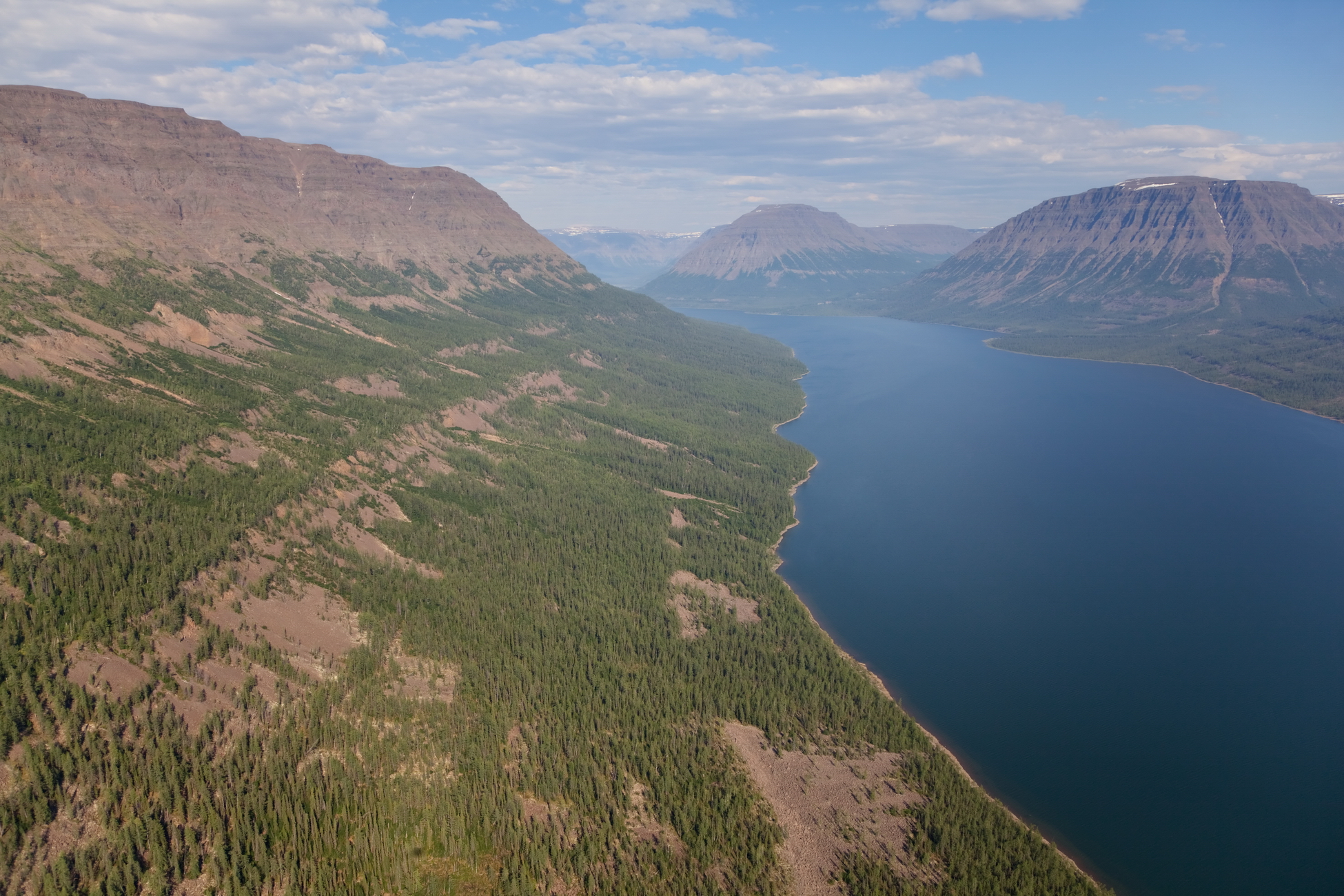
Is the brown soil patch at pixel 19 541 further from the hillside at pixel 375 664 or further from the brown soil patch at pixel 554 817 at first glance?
the brown soil patch at pixel 554 817

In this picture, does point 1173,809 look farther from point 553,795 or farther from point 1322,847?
point 553,795

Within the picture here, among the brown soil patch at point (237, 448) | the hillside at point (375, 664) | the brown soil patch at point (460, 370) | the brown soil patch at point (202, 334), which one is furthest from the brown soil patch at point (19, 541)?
the brown soil patch at point (460, 370)

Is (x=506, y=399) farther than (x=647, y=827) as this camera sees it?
Yes

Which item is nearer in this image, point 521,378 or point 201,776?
Result: point 201,776

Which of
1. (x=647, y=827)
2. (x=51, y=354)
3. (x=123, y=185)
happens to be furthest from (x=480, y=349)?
(x=647, y=827)

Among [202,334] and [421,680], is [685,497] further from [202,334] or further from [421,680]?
[202,334]

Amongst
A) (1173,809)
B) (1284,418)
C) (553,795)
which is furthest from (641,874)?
(1284,418)
